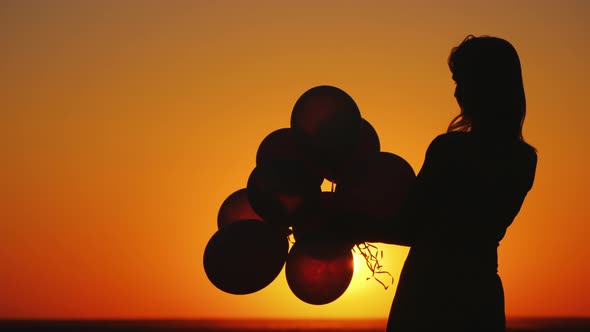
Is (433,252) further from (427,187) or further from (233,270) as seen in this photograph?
(233,270)

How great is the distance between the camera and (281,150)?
3.96m

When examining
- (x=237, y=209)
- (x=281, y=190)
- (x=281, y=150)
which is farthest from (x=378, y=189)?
(x=237, y=209)

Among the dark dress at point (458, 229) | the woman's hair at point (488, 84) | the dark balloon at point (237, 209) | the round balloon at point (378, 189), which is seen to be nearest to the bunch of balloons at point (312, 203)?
the round balloon at point (378, 189)

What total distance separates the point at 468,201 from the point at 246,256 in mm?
1139

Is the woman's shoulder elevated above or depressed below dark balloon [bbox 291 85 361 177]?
below

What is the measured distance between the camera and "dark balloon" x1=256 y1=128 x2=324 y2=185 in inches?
153

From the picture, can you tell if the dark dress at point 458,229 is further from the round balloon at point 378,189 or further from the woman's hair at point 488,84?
the round balloon at point 378,189

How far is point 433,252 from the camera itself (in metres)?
3.06

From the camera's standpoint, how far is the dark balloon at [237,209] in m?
4.20

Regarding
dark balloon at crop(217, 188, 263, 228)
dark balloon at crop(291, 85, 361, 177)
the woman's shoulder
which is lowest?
dark balloon at crop(217, 188, 263, 228)

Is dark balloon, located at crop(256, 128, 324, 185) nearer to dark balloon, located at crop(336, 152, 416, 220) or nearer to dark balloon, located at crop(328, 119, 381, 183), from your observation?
dark balloon, located at crop(328, 119, 381, 183)

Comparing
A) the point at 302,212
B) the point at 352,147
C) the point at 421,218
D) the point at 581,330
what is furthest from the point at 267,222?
the point at 581,330

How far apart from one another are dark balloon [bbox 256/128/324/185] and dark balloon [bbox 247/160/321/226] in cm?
7

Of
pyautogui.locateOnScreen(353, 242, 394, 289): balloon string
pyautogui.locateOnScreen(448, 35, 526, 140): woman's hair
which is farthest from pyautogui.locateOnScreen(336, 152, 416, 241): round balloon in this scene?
pyautogui.locateOnScreen(448, 35, 526, 140): woman's hair
